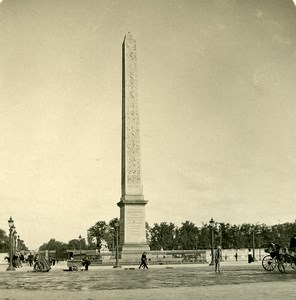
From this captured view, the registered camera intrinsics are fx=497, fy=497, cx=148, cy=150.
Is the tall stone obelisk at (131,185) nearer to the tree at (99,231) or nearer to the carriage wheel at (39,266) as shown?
the carriage wheel at (39,266)

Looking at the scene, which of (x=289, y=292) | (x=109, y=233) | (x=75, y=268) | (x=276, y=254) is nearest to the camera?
(x=289, y=292)

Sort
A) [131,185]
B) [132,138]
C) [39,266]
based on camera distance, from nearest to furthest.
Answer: [39,266], [131,185], [132,138]

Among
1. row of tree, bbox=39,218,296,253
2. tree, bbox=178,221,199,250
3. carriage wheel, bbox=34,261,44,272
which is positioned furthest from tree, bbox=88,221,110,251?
carriage wheel, bbox=34,261,44,272

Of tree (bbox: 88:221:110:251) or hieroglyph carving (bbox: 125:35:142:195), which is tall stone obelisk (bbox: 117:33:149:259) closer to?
hieroglyph carving (bbox: 125:35:142:195)

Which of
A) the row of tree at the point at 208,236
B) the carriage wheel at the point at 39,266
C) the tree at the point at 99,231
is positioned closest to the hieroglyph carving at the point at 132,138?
the carriage wheel at the point at 39,266

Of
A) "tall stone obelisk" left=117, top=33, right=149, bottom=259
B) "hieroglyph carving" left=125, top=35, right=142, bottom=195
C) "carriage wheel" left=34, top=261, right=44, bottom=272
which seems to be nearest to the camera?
"carriage wheel" left=34, top=261, right=44, bottom=272

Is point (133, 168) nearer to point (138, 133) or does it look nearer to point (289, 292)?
point (138, 133)

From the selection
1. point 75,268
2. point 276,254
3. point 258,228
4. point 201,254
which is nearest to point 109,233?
point 258,228

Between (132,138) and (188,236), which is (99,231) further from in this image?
(132,138)

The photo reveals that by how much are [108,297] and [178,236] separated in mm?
83812

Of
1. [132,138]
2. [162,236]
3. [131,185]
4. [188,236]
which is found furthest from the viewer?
[188,236]

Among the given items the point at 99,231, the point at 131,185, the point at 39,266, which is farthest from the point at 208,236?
the point at 39,266

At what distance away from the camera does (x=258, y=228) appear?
9525 cm

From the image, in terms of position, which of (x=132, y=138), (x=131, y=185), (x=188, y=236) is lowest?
(x=188, y=236)
